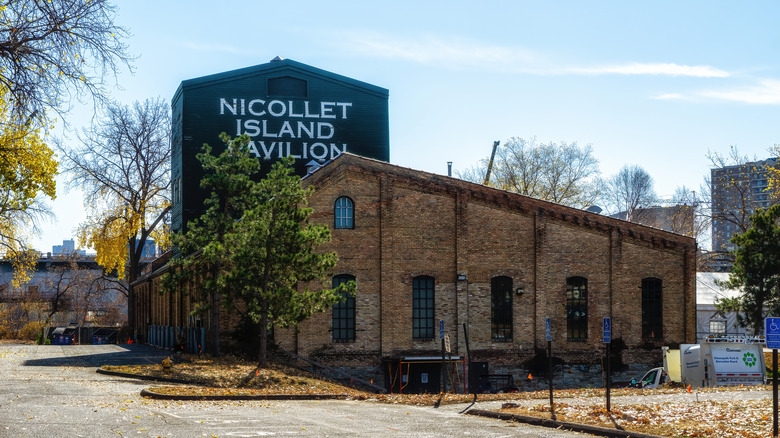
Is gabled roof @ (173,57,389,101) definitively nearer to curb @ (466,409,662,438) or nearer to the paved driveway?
the paved driveway

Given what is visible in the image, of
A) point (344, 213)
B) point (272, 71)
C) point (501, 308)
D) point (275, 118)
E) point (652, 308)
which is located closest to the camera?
point (344, 213)

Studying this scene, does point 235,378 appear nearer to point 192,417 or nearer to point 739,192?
point 192,417

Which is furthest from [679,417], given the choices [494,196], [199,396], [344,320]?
[494,196]

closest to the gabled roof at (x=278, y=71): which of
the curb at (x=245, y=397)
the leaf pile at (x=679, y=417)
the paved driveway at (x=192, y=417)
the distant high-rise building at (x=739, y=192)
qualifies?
the paved driveway at (x=192, y=417)

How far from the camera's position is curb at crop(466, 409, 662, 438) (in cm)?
1561

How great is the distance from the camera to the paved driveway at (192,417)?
1546 cm

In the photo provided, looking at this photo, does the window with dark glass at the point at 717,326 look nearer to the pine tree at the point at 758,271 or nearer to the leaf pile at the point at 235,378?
the pine tree at the point at 758,271

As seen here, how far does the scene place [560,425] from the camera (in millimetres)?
17281

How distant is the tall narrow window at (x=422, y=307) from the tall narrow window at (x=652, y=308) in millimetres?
9460

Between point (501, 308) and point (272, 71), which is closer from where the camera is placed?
point (501, 308)

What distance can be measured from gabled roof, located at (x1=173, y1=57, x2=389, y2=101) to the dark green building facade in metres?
0.05

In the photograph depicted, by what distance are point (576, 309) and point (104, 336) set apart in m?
41.1

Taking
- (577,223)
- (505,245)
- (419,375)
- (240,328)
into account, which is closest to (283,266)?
(240,328)

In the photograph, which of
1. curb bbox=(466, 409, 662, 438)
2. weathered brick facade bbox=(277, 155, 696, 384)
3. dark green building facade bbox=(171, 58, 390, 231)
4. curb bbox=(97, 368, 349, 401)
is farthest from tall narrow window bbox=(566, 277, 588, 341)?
curb bbox=(466, 409, 662, 438)
